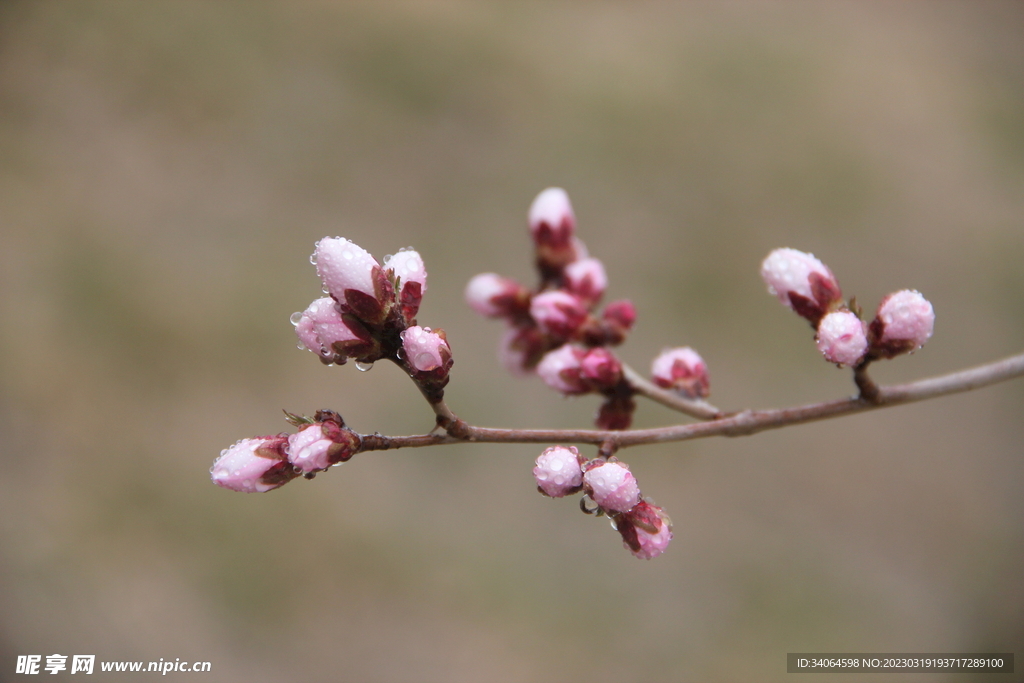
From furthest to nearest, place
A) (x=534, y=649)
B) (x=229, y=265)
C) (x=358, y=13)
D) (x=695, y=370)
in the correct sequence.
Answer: (x=358, y=13)
(x=229, y=265)
(x=534, y=649)
(x=695, y=370)

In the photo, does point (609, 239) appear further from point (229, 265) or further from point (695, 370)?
point (695, 370)

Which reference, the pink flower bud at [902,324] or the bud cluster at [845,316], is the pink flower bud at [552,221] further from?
the pink flower bud at [902,324]

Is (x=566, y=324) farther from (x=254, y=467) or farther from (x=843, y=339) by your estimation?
(x=254, y=467)

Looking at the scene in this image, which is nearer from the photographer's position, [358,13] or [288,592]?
[288,592]

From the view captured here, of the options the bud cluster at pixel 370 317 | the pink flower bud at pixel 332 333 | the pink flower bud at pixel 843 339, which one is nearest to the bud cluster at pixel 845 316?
the pink flower bud at pixel 843 339

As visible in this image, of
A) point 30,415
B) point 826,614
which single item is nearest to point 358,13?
point 30,415

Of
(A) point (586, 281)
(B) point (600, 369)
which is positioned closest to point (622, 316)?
(A) point (586, 281)

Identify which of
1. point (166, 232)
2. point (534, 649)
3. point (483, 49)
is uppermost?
point (483, 49)

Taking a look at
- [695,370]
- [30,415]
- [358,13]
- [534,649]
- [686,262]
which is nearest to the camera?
[695,370]
